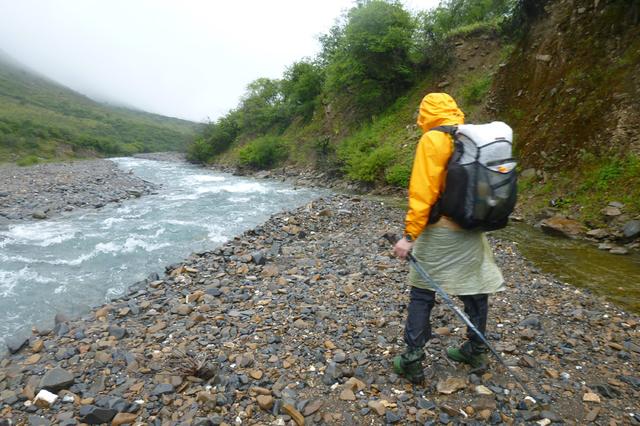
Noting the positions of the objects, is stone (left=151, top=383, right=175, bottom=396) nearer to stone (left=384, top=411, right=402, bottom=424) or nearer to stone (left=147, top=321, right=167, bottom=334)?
stone (left=147, top=321, right=167, bottom=334)

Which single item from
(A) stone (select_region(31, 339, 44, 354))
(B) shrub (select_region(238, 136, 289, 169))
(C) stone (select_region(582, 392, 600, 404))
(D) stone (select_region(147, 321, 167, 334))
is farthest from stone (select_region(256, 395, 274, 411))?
(B) shrub (select_region(238, 136, 289, 169))

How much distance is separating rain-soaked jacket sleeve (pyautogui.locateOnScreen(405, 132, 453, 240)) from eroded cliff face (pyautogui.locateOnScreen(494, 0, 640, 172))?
869 cm

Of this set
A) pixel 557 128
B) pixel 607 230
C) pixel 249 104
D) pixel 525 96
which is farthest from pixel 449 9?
pixel 249 104

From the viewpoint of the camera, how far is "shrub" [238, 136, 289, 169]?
29500 mm

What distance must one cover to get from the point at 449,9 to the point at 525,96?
1376 centimetres

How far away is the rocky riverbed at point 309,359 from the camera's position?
120 inches

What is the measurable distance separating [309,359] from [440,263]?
168 centimetres

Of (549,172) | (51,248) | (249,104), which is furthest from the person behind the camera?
(249,104)

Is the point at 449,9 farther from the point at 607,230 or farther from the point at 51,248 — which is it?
the point at 51,248

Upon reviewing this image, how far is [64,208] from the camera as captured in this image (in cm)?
1443

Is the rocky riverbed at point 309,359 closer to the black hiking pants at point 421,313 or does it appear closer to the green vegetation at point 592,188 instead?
the black hiking pants at point 421,313

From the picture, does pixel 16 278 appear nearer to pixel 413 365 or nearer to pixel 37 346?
pixel 37 346

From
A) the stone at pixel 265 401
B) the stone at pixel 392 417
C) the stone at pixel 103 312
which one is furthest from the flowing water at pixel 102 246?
the stone at pixel 392 417

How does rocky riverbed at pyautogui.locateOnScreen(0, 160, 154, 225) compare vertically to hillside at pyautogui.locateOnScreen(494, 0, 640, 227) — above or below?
below
